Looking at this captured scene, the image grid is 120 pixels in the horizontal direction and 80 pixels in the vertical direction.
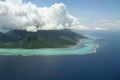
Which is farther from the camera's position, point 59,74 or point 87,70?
point 87,70

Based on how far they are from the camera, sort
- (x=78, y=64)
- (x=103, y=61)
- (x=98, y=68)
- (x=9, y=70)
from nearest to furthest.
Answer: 1. (x=9, y=70)
2. (x=98, y=68)
3. (x=78, y=64)
4. (x=103, y=61)

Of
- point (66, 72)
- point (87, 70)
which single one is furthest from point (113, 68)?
point (66, 72)

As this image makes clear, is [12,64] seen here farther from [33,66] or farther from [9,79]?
[9,79]

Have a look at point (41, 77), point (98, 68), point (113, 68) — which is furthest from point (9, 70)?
point (113, 68)

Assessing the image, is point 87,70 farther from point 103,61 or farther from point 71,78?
point 103,61

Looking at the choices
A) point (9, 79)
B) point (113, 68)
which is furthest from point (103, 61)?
point (9, 79)

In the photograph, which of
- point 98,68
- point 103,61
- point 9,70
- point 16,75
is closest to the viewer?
point 16,75

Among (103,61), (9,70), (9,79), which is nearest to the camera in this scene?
(9,79)

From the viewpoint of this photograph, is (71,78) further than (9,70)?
No

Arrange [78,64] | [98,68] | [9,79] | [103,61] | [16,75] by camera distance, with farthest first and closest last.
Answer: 1. [103,61]
2. [78,64]
3. [98,68]
4. [16,75]
5. [9,79]
